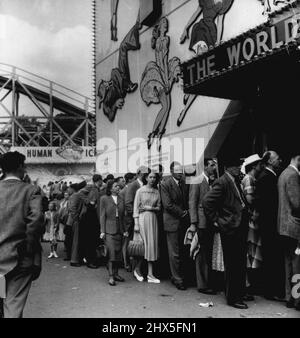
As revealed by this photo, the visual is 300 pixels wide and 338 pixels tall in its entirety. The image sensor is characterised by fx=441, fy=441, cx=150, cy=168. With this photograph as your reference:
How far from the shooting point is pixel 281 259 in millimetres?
6660

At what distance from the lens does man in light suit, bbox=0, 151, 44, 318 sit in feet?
13.2

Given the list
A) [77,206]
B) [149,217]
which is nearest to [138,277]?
[149,217]

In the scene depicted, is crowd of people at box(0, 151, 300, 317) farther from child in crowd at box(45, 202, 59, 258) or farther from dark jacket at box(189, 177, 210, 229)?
child in crowd at box(45, 202, 59, 258)

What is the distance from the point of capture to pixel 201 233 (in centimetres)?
705

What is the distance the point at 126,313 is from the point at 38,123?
2901 centimetres

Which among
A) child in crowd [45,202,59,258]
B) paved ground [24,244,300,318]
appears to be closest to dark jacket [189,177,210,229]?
paved ground [24,244,300,318]

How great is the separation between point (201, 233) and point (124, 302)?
1.64m

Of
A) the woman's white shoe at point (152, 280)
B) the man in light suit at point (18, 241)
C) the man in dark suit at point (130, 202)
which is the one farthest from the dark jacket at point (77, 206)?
the man in light suit at point (18, 241)

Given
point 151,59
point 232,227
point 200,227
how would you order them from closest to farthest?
point 232,227 < point 200,227 < point 151,59

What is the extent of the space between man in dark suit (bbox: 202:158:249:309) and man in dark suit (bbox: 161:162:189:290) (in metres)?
1.32

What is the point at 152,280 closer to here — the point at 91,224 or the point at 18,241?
the point at 91,224

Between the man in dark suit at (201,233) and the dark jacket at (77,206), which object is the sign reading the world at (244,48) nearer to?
the man in dark suit at (201,233)

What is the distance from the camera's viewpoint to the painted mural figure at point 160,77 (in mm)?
13409

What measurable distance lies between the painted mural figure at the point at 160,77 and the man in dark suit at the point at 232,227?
7476mm
